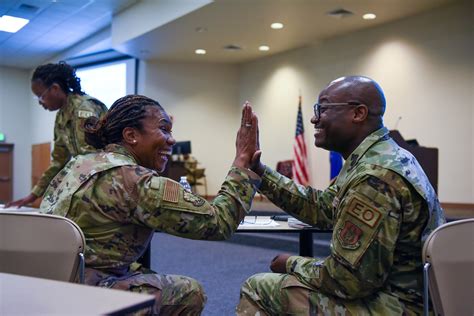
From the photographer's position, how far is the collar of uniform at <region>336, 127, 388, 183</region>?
4.56 ft

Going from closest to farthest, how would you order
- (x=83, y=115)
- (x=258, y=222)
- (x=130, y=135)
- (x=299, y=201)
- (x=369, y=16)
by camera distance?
(x=130, y=135), (x=299, y=201), (x=258, y=222), (x=83, y=115), (x=369, y=16)

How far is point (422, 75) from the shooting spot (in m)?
6.95

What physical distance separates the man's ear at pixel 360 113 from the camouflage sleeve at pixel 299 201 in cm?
37

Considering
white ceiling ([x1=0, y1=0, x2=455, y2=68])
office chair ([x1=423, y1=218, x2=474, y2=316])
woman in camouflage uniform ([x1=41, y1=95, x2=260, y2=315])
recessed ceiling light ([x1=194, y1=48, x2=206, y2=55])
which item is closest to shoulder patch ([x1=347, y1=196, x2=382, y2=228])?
office chair ([x1=423, y1=218, x2=474, y2=316])

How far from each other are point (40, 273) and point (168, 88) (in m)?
9.00

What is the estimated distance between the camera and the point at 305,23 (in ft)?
23.9

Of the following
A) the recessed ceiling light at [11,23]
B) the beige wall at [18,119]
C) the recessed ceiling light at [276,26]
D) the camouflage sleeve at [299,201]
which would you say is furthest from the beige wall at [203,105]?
the camouflage sleeve at [299,201]

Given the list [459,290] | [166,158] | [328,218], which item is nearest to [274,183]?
[328,218]

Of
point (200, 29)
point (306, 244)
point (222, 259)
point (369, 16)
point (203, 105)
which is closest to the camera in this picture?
point (306, 244)

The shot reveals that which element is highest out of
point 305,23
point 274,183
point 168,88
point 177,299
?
point 305,23

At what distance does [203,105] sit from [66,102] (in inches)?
295

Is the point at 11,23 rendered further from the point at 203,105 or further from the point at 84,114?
the point at 84,114

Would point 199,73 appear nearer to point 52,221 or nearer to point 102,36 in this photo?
point 102,36

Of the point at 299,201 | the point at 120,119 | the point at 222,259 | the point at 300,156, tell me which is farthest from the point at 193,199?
the point at 300,156
